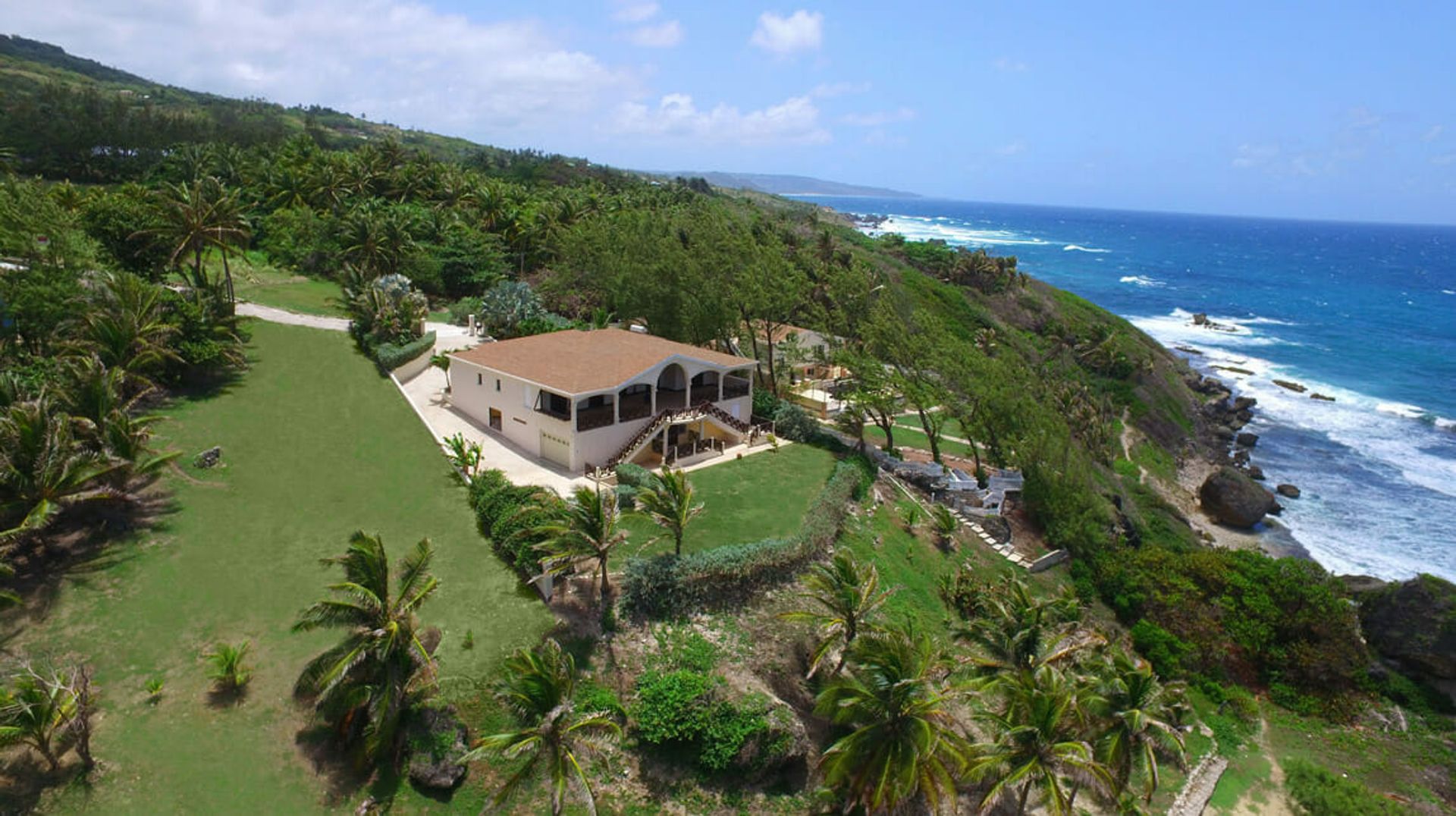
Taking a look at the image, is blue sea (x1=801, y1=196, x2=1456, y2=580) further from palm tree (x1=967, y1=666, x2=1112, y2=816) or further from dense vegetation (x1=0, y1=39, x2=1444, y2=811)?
palm tree (x1=967, y1=666, x2=1112, y2=816)

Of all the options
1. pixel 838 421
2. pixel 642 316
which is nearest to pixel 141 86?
pixel 642 316

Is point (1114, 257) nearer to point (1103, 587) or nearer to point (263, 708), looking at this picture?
point (1103, 587)

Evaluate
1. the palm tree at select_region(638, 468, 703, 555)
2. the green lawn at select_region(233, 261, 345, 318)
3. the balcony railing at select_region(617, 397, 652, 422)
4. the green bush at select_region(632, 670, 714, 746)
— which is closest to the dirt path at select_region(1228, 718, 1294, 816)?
the green bush at select_region(632, 670, 714, 746)

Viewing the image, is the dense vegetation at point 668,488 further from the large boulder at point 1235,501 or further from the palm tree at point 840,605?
the large boulder at point 1235,501

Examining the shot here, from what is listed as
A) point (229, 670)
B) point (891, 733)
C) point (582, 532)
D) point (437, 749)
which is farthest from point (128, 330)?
point (891, 733)

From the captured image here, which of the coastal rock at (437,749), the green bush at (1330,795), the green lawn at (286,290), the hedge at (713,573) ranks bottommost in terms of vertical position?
the green bush at (1330,795)

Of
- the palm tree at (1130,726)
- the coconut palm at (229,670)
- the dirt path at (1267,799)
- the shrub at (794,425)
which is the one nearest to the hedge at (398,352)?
the shrub at (794,425)

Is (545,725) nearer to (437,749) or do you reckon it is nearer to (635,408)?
(437,749)
